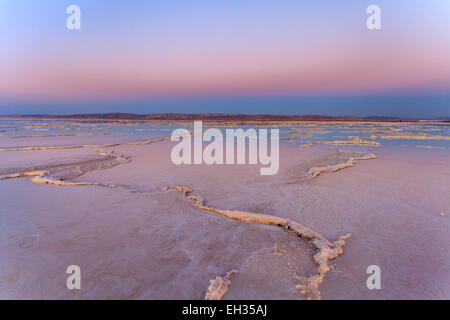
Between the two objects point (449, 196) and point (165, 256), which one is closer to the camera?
point (165, 256)

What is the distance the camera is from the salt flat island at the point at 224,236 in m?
1.82

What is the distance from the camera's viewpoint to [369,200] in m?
3.66

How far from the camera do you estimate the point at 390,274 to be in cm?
197

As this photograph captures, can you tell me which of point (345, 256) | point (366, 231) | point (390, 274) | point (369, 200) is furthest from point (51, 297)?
point (369, 200)

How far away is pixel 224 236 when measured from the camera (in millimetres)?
2602

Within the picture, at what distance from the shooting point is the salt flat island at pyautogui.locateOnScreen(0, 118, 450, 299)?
182cm

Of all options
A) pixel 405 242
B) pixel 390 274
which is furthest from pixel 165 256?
pixel 405 242

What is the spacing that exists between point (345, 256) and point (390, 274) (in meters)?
0.37
